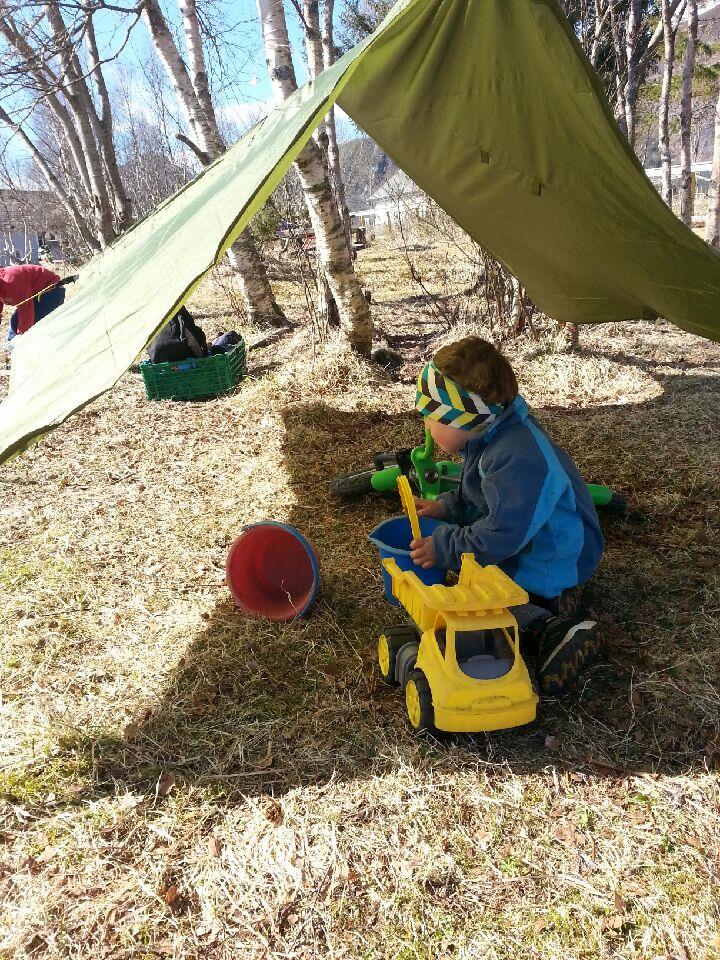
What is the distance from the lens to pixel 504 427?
2.45 metres

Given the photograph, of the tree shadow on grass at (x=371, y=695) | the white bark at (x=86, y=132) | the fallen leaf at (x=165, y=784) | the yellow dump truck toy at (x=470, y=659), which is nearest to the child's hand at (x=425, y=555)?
the yellow dump truck toy at (x=470, y=659)

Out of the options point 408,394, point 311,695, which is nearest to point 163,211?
point 311,695

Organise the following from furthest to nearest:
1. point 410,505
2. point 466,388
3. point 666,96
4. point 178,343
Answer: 1. point 666,96
2. point 178,343
3. point 410,505
4. point 466,388

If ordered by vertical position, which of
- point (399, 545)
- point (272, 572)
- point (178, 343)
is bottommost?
point (272, 572)

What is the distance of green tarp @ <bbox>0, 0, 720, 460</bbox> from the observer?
1934 mm

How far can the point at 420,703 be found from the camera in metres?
2.22

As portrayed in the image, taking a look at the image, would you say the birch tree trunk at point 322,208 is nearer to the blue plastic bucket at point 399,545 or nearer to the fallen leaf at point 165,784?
the blue plastic bucket at point 399,545

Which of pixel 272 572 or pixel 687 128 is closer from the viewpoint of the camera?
pixel 272 572

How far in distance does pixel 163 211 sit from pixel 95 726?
2.58 m

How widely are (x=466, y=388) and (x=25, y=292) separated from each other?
25.9 ft

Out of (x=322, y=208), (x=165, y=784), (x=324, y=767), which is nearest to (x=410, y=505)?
(x=324, y=767)

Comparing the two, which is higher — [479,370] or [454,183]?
[454,183]

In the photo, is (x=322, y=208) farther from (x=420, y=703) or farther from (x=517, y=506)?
(x=420, y=703)

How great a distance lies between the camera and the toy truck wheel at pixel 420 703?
2.22 metres
